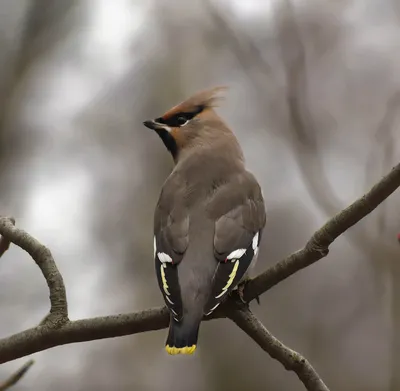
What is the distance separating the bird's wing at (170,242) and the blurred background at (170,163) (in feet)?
9.05

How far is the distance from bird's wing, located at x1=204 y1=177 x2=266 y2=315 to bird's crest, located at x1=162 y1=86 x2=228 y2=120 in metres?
0.52

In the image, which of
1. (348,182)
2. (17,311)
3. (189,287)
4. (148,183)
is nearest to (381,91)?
(348,182)

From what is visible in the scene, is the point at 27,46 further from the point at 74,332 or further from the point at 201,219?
the point at 74,332

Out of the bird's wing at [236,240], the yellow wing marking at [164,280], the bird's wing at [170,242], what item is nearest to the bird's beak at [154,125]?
the bird's wing at [170,242]

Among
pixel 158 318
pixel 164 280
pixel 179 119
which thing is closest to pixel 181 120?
pixel 179 119

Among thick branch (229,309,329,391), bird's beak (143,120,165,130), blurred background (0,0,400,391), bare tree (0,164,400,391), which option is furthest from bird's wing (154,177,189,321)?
blurred background (0,0,400,391)

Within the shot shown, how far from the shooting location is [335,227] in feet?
8.09

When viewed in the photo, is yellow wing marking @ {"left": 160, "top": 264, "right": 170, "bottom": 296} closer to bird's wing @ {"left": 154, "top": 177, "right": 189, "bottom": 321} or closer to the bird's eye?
bird's wing @ {"left": 154, "top": 177, "right": 189, "bottom": 321}

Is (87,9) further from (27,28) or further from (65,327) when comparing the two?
(65,327)

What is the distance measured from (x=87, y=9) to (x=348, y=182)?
11.7 feet

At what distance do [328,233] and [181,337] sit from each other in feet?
2.04

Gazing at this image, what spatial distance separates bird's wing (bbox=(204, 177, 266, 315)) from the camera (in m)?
2.85

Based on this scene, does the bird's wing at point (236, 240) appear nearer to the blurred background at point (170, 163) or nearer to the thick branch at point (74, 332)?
the thick branch at point (74, 332)

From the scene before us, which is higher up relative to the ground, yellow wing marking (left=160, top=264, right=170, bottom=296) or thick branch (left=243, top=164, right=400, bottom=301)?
thick branch (left=243, top=164, right=400, bottom=301)
